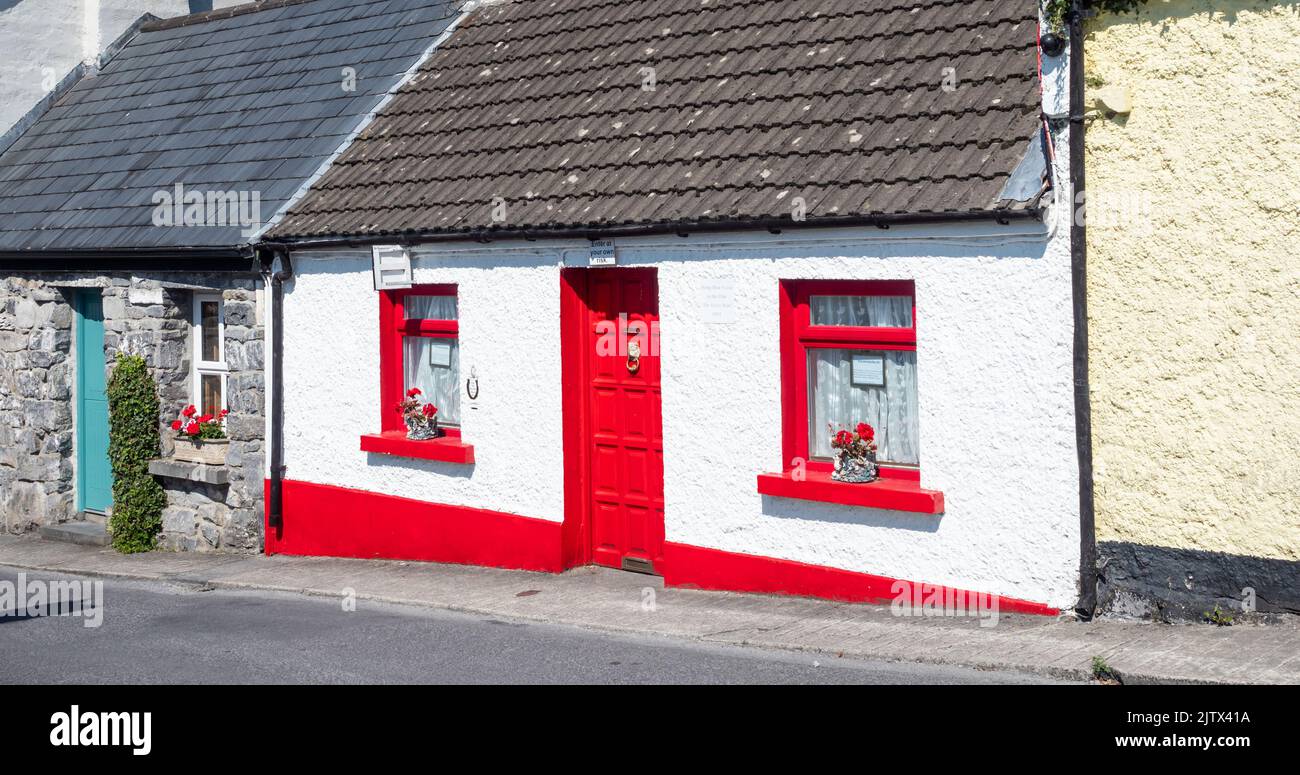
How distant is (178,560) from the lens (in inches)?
549

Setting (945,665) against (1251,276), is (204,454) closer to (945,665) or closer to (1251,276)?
(945,665)

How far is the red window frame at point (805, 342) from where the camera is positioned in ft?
32.4

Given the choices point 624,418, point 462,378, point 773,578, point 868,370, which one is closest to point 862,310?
point 868,370

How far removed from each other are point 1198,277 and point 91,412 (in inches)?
457

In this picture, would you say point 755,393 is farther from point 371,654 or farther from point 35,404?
point 35,404

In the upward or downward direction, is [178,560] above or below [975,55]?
below

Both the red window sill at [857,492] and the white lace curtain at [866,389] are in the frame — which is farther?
the white lace curtain at [866,389]

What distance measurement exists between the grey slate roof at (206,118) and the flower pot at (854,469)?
6438 mm

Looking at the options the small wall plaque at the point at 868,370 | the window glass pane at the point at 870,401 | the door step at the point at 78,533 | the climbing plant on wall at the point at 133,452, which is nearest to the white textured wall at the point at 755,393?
the window glass pane at the point at 870,401

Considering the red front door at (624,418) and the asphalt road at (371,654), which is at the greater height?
the red front door at (624,418)

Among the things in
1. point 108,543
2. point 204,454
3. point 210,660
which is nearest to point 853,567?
point 210,660

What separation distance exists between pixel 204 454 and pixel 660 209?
5.92 meters

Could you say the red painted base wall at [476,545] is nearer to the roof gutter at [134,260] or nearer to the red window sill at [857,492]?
the red window sill at [857,492]

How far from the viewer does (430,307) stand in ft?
41.9
